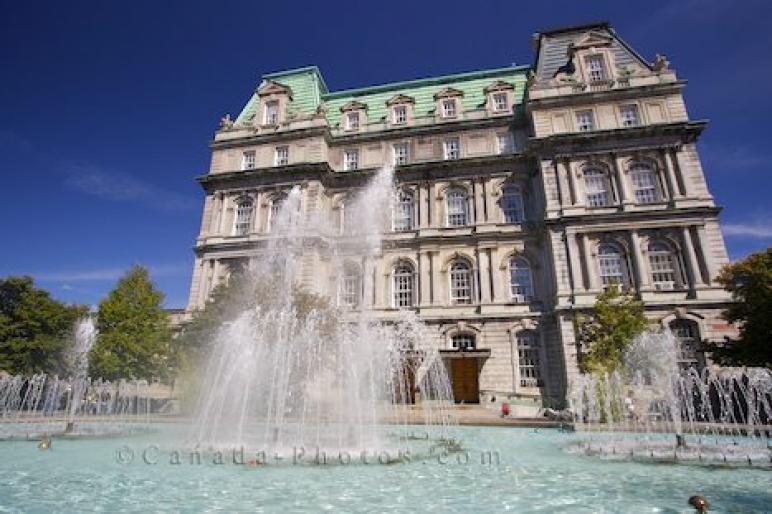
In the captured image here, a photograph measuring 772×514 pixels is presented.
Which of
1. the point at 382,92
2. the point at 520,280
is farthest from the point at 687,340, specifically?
the point at 382,92

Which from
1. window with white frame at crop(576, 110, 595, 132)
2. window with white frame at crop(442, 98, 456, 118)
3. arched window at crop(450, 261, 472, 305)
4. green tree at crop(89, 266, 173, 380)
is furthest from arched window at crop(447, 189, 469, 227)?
green tree at crop(89, 266, 173, 380)

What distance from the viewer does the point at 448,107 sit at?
3198 cm

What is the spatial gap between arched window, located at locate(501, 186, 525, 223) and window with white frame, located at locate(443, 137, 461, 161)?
14.8 ft

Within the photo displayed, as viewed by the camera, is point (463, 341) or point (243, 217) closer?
point (463, 341)

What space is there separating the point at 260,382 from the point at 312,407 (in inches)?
206

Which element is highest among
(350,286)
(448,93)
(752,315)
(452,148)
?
(448,93)

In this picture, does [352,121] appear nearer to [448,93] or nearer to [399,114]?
[399,114]

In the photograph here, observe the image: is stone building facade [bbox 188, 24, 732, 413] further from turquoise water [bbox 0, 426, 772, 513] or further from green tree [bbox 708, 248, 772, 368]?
turquoise water [bbox 0, 426, 772, 513]

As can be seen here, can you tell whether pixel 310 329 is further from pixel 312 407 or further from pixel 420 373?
pixel 420 373

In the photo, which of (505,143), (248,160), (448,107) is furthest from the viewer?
(248,160)

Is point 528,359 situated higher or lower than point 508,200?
lower

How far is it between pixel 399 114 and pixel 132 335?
23.6 meters

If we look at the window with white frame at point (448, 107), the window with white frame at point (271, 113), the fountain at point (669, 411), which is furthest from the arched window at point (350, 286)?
the fountain at point (669, 411)

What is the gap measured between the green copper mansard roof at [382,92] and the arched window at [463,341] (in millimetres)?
17006
